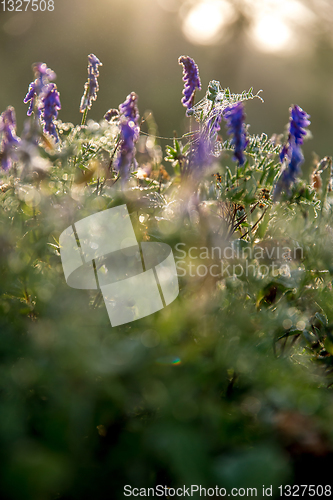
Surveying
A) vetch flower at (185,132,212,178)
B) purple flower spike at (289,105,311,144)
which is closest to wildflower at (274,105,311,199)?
purple flower spike at (289,105,311,144)

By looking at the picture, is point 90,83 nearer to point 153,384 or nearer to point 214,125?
point 214,125

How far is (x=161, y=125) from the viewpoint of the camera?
443 cm

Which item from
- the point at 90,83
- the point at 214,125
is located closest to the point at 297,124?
the point at 214,125

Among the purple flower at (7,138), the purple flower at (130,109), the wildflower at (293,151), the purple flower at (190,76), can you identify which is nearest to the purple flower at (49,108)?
the purple flower at (7,138)

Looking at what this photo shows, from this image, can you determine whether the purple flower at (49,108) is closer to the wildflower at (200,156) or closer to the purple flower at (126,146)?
the purple flower at (126,146)

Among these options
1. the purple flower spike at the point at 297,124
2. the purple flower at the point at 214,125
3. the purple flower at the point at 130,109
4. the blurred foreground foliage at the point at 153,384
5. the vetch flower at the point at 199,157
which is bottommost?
the blurred foreground foliage at the point at 153,384

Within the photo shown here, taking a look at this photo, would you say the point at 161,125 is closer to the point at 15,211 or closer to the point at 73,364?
the point at 15,211

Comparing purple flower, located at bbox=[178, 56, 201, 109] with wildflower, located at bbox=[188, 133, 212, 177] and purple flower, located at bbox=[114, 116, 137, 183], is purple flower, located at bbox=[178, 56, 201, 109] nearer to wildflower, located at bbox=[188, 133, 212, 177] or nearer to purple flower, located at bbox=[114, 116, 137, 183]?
wildflower, located at bbox=[188, 133, 212, 177]

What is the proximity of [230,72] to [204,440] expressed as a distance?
556 centimetres

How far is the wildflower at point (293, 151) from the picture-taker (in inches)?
42.3

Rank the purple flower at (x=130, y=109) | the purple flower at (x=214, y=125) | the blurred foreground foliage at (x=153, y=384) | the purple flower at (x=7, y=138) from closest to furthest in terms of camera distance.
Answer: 1. the blurred foreground foliage at (x=153, y=384)
2. the purple flower at (x=7, y=138)
3. the purple flower at (x=130, y=109)
4. the purple flower at (x=214, y=125)

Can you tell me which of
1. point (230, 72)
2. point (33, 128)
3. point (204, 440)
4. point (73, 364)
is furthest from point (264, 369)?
point (230, 72)

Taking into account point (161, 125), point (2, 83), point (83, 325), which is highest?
point (83, 325)

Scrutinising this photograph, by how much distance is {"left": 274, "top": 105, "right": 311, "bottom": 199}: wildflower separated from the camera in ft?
3.53
